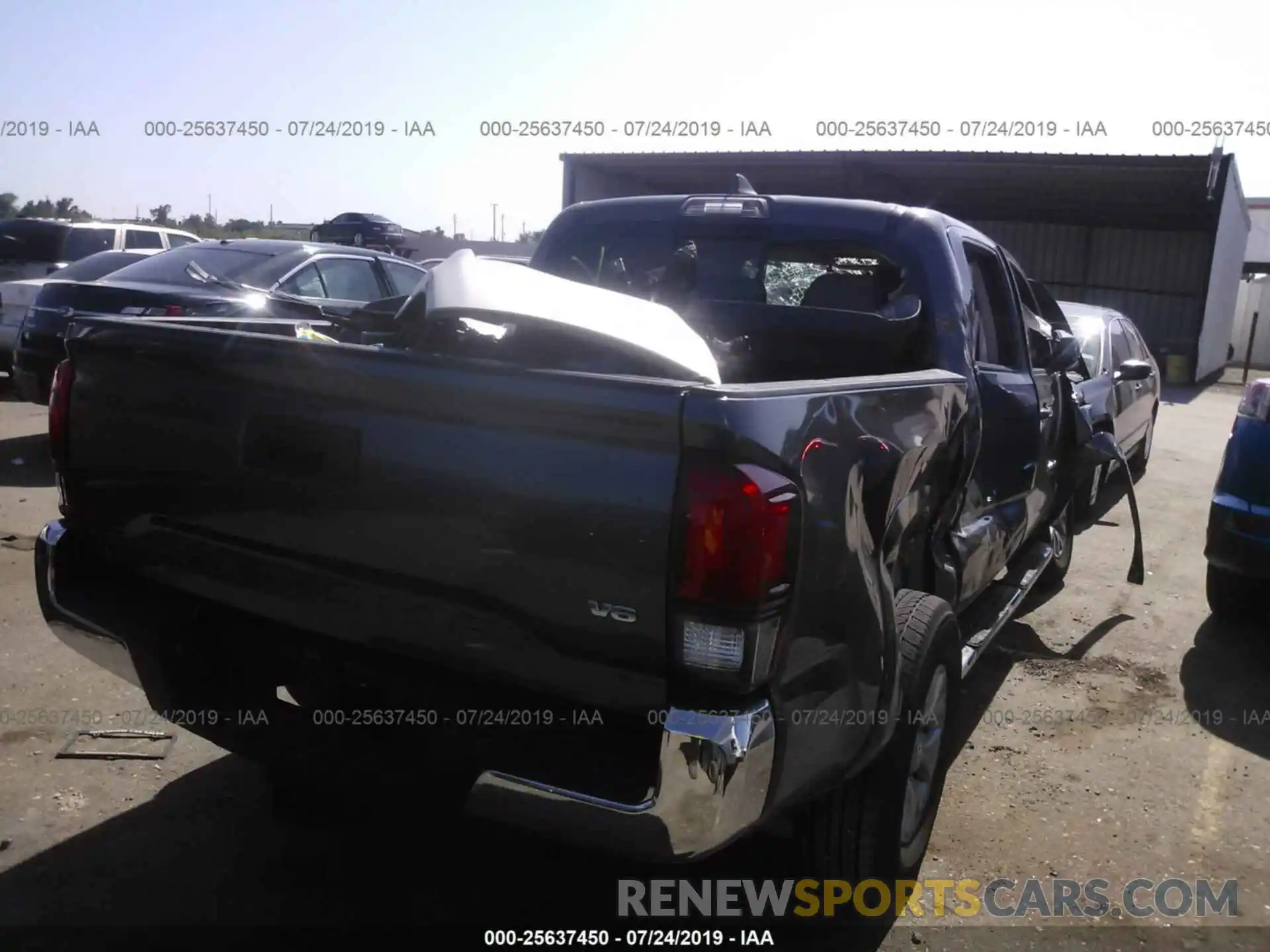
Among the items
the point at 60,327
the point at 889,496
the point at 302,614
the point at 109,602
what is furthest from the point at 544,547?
the point at 60,327

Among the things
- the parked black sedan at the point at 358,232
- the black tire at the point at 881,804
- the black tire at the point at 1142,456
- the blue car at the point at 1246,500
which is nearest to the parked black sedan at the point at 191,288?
the blue car at the point at 1246,500

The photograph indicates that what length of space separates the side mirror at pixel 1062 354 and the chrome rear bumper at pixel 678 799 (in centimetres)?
324

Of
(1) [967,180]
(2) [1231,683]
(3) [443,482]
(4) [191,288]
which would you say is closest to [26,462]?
(4) [191,288]

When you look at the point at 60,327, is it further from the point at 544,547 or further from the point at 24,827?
the point at 544,547

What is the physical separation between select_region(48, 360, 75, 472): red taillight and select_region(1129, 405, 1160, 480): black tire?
9.28m

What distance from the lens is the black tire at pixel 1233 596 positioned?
556 centimetres

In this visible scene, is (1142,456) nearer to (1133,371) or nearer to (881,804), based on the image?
(1133,371)

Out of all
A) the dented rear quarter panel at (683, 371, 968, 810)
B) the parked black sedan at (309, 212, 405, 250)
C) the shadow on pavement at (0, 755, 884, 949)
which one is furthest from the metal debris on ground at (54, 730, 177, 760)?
the parked black sedan at (309, 212, 405, 250)

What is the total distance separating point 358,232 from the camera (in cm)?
3183

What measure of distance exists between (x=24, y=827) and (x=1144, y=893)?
3389mm

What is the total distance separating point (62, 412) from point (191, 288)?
518cm

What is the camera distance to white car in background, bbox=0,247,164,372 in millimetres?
10211

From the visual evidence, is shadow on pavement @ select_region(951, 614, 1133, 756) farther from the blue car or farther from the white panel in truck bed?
the white panel in truck bed

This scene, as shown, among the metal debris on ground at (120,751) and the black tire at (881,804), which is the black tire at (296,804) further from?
the black tire at (881,804)
